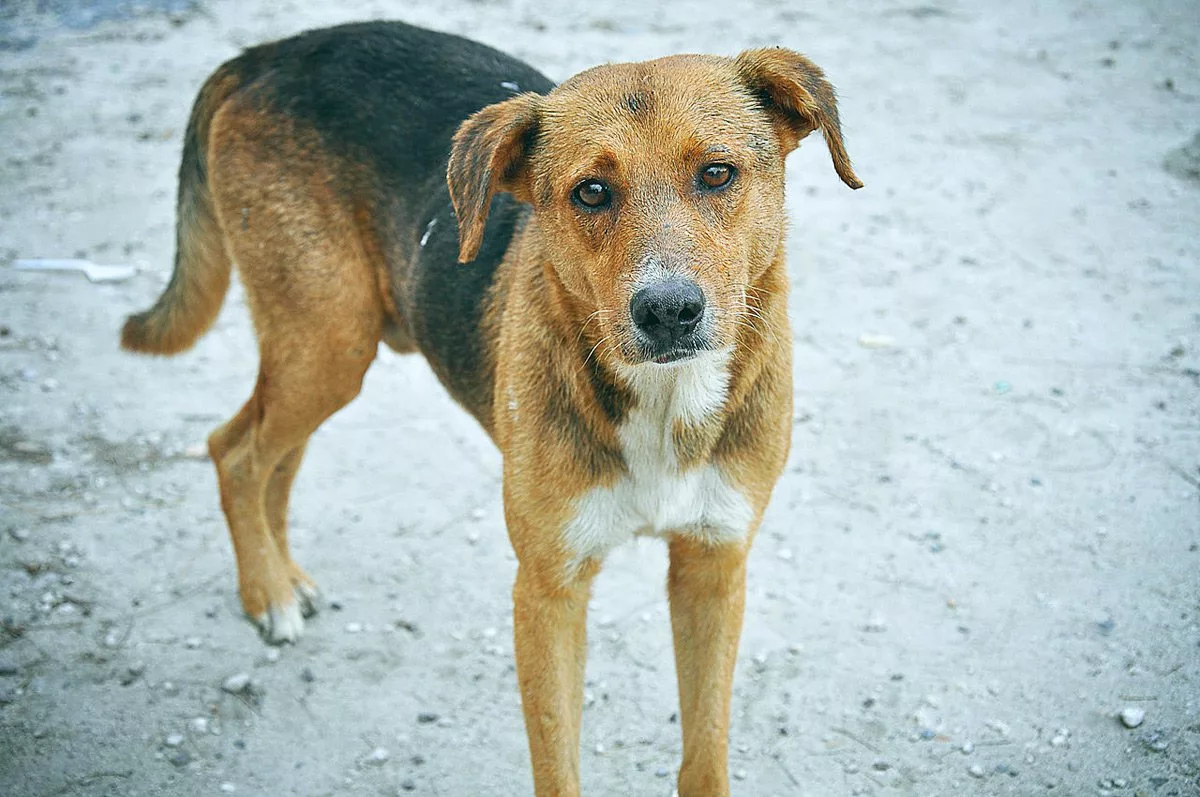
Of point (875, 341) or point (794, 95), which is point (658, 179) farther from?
point (875, 341)

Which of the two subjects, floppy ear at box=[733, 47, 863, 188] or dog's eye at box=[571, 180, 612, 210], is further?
floppy ear at box=[733, 47, 863, 188]

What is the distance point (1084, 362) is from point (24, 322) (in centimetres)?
530

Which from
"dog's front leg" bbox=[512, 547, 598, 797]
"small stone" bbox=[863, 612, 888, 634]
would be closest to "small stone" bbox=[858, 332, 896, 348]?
"small stone" bbox=[863, 612, 888, 634]

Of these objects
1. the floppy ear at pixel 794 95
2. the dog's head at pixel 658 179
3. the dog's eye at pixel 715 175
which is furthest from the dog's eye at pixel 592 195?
the floppy ear at pixel 794 95

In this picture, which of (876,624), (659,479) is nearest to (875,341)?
(876,624)

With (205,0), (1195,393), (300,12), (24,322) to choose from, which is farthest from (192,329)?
(205,0)

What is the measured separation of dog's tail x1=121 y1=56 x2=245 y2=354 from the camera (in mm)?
4172

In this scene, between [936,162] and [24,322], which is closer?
[24,322]

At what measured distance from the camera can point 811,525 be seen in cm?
450

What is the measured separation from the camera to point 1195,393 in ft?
16.2

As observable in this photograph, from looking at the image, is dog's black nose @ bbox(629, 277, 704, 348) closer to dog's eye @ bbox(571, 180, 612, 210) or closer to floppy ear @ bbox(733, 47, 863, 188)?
dog's eye @ bbox(571, 180, 612, 210)

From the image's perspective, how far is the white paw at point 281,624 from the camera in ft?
13.6

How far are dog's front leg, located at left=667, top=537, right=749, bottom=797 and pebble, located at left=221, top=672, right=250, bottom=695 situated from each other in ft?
5.46

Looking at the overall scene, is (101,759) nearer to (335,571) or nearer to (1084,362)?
(335,571)
